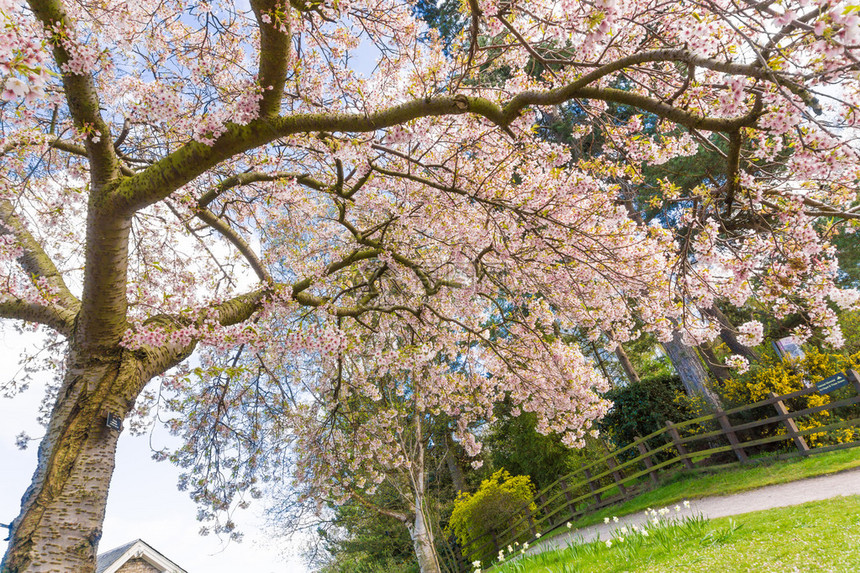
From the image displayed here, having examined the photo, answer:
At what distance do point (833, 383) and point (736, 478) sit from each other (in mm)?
2049

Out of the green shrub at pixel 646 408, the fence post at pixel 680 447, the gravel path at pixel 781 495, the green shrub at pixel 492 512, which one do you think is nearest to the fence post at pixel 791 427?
the gravel path at pixel 781 495

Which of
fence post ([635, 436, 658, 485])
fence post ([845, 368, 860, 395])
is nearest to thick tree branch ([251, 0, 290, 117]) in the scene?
fence post ([845, 368, 860, 395])

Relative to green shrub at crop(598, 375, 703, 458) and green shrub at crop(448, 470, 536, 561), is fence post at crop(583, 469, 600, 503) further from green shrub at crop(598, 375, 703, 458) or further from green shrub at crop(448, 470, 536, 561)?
green shrub at crop(448, 470, 536, 561)

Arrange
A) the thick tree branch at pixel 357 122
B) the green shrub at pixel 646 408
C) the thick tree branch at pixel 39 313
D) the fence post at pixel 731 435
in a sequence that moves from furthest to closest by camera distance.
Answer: the green shrub at pixel 646 408 < the fence post at pixel 731 435 < the thick tree branch at pixel 39 313 < the thick tree branch at pixel 357 122

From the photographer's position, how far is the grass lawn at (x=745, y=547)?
322 centimetres

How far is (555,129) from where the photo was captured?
1202 centimetres

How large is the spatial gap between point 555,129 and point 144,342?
36.4 feet

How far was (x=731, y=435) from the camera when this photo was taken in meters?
7.88

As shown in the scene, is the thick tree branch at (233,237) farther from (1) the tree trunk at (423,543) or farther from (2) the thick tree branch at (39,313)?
(1) the tree trunk at (423,543)

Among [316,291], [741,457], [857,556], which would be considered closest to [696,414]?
[741,457]

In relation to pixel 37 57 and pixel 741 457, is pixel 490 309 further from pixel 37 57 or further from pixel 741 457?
pixel 37 57

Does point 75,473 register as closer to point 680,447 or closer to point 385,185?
point 385,185

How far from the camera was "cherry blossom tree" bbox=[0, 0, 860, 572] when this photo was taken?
115 inches

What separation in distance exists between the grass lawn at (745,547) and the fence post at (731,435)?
3.31m
